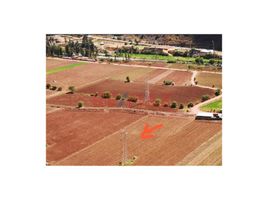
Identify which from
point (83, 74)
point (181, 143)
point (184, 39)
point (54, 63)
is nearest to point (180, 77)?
point (184, 39)

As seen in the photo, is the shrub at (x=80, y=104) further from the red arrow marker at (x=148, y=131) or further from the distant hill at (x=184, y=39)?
the distant hill at (x=184, y=39)

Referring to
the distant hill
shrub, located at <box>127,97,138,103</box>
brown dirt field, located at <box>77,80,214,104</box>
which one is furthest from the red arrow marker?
the distant hill

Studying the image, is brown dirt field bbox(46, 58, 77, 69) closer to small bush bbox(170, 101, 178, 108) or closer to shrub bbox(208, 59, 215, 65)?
small bush bbox(170, 101, 178, 108)

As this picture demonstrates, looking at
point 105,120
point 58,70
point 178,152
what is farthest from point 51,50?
point 178,152

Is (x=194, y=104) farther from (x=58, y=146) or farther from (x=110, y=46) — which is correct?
(x=58, y=146)

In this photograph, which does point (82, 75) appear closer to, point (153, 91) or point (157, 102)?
point (153, 91)

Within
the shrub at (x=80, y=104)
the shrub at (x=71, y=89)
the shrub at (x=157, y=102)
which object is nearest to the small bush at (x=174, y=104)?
the shrub at (x=157, y=102)

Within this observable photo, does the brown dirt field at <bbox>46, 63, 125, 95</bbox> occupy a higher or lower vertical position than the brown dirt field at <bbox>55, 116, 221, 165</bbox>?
higher
